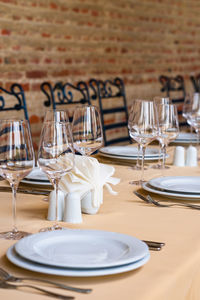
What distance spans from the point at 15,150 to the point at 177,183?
75 cm

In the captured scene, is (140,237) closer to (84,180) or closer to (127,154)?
(84,180)

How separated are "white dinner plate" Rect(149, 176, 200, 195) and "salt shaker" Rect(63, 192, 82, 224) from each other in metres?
0.37

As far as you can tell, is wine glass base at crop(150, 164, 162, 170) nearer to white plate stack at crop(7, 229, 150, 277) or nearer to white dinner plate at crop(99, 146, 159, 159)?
white dinner plate at crop(99, 146, 159, 159)

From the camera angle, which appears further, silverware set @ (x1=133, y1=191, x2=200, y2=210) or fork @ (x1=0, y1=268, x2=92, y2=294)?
silverware set @ (x1=133, y1=191, x2=200, y2=210)

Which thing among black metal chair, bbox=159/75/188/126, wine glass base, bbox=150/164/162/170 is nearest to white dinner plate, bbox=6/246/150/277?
wine glass base, bbox=150/164/162/170

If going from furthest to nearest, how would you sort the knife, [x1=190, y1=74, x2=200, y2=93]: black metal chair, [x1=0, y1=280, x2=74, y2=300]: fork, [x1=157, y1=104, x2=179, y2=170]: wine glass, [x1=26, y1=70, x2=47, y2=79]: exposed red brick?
1. [x1=190, y1=74, x2=200, y2=93]: black metal chair
2. [x1=26, y1=70, x2=47, y2=79]: exposed red brick
3. [x1=157, y1=104, x2=179, y2=170]: wine glass
4. the knife
5. [x1=0, y1=280, x2=74, y2=300]: fork

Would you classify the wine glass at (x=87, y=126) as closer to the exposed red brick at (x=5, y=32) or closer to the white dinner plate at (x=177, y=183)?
the white dinner plate at (x=177, y=183)

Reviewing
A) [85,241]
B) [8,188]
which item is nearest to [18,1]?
[8,188]

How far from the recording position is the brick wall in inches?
146

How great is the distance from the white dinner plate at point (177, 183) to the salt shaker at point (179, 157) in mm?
303

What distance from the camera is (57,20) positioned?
13.3ft

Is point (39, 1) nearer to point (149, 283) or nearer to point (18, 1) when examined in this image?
point (18, 1)

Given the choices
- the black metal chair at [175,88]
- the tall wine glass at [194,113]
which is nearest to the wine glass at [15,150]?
the tall wine glass at [194,113]

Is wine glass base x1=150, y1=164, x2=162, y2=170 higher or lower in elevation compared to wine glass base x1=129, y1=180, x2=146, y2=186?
higher
